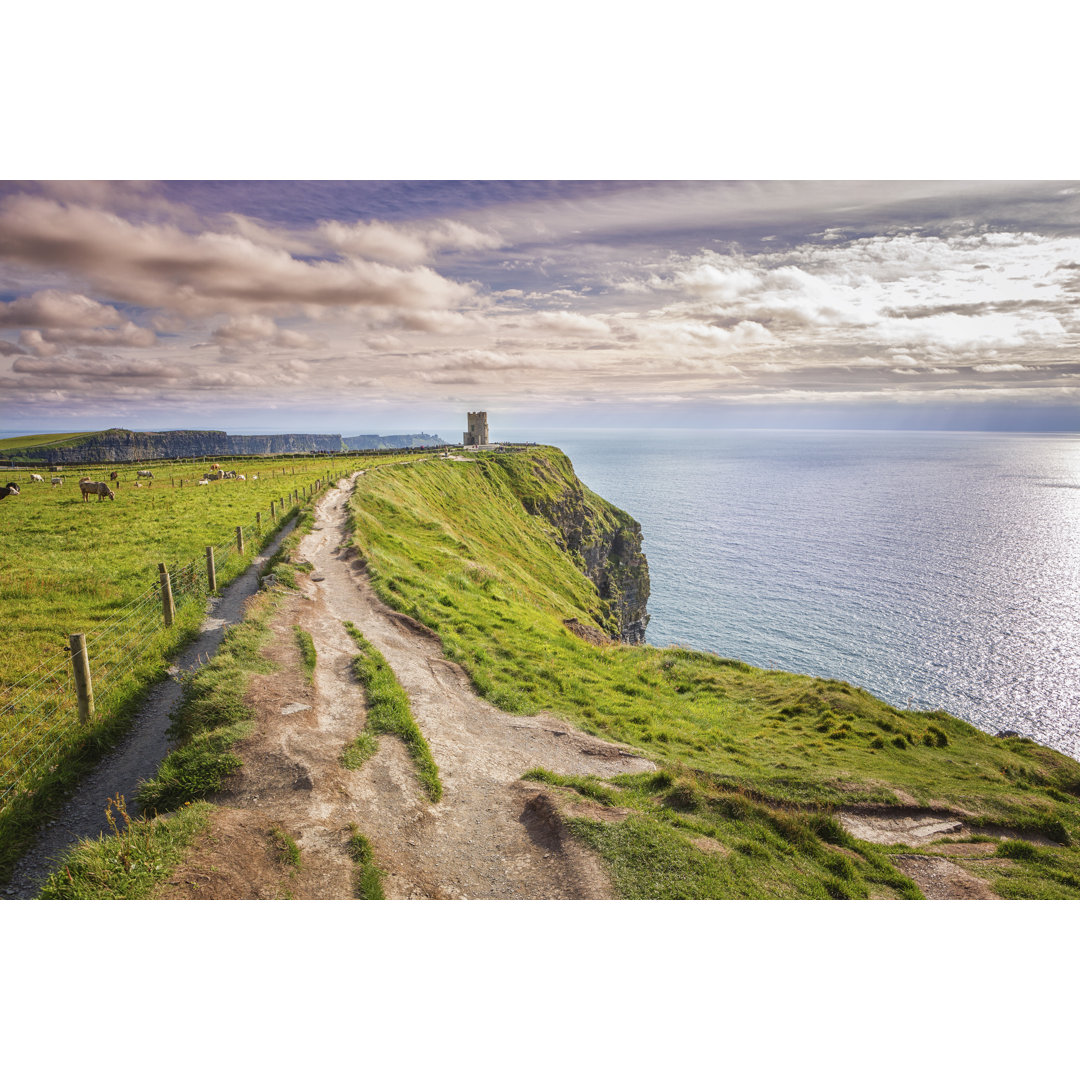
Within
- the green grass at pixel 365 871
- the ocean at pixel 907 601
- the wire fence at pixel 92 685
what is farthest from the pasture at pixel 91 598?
the ocean at pixel 907 601

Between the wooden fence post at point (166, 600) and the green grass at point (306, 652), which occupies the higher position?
the wooden fence post at point (166, 600)

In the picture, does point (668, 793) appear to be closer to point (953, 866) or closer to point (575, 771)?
point (575, 771)

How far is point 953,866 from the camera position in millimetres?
10727

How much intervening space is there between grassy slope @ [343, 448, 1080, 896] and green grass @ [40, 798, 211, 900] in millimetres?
6662

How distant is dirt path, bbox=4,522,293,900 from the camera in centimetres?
823

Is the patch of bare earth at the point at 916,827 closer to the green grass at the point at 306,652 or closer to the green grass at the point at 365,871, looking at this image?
the green grass at the point at 365,871

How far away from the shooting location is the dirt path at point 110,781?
8227 millimetres

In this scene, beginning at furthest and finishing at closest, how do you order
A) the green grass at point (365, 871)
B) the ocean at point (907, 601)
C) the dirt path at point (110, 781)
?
the ocean at point (907, 601) < the dirt path at point (110, 781) < the green grass at point (365, 871)

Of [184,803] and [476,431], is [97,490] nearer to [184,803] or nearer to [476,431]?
[184,803]

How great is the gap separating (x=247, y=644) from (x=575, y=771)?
10060mm

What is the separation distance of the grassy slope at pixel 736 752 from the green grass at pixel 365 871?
12.1ft

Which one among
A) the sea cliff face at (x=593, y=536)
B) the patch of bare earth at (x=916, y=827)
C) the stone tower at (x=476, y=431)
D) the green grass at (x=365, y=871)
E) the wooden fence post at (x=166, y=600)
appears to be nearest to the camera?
the green grass at (x=365, y=871)

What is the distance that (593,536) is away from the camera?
324 ft
